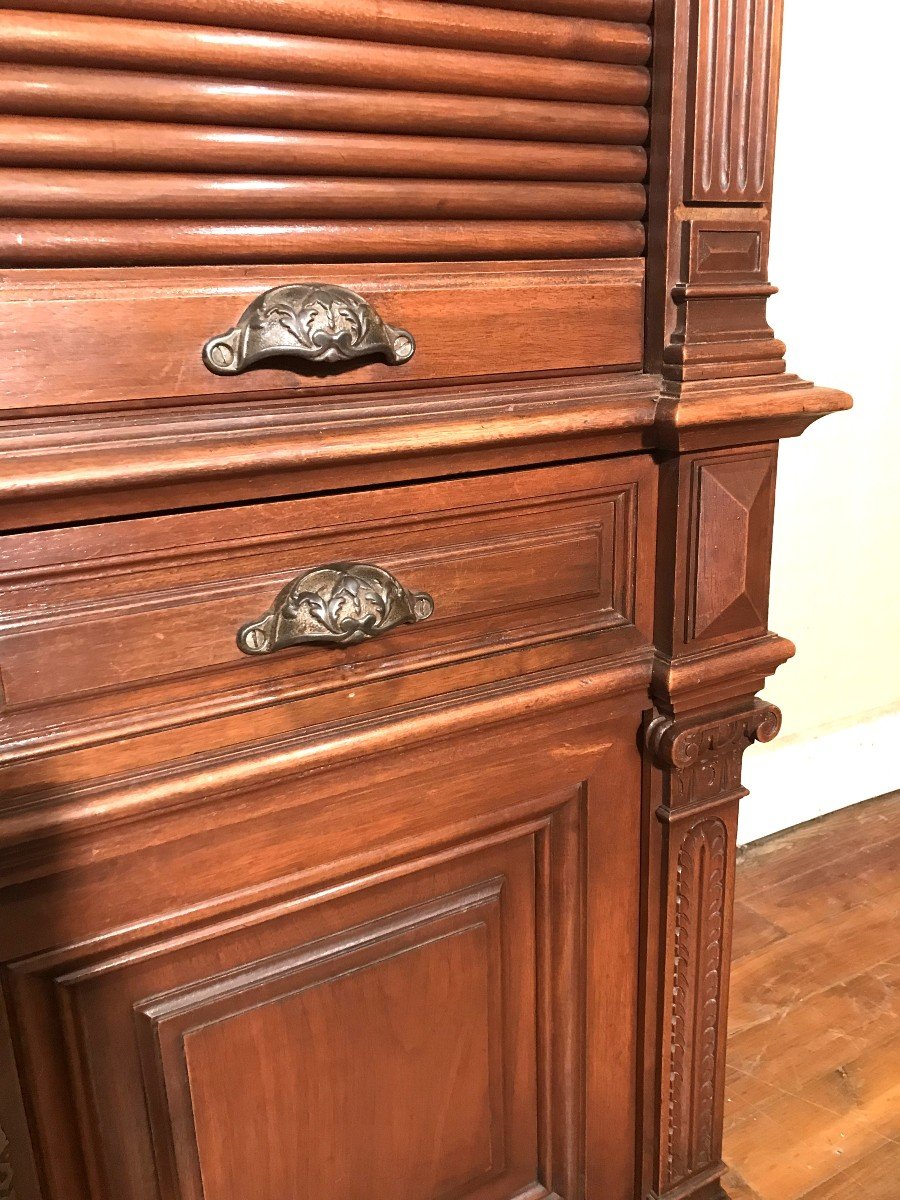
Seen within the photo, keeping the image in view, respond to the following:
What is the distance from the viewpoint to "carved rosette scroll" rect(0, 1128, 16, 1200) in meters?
0.63

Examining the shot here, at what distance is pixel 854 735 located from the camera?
170 cm

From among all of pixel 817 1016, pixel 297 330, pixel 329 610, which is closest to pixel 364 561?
pixel 329 610

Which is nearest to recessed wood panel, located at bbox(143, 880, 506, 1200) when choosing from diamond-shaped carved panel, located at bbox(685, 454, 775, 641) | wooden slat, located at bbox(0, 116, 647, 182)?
diamond-shaped carved panel, located at bbox(685, 454, 775, 641)

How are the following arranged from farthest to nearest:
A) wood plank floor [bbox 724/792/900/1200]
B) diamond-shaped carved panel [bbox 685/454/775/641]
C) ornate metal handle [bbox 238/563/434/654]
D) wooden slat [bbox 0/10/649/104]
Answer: wood plank floor [bbox 724/792/900/1200]
diamond-shaped carved panel [bbox 685/454/775/641]
ornate metal handle [bbox 238/563/434/654]
wooden slat [bbox 0/10/649/104]

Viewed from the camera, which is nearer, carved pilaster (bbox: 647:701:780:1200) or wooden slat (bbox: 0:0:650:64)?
wooden slat (bbox: 0:0:650:64)

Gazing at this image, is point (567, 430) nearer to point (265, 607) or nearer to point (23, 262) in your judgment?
point (265, 607)

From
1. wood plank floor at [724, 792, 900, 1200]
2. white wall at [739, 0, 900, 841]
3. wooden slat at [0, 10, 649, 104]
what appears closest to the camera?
wooden slat at [0, 10, 649, 104]

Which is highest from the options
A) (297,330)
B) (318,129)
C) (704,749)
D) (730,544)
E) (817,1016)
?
(318,129)

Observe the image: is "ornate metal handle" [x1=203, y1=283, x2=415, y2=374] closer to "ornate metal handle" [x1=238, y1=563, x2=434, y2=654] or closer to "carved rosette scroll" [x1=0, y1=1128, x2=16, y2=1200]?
"ornate metal handle" [x1=238, y1=563, x2=434, y2=654]

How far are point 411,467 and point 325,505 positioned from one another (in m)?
0.06

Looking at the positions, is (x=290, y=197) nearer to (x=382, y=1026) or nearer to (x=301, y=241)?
(x=301, y=241)

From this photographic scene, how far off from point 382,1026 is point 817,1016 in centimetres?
74

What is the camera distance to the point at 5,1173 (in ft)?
2.12

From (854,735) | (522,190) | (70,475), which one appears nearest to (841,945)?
(854,735)
